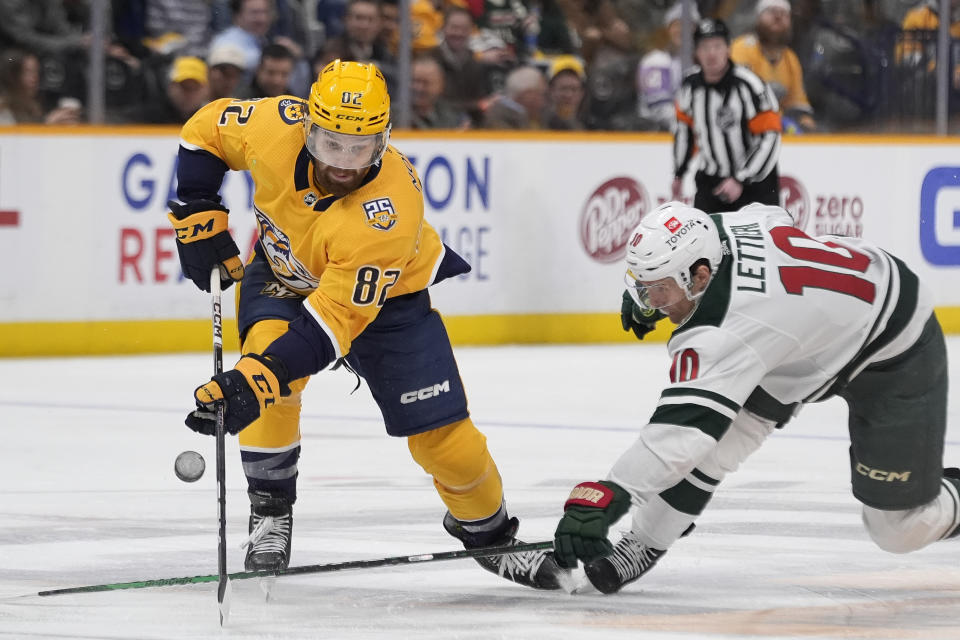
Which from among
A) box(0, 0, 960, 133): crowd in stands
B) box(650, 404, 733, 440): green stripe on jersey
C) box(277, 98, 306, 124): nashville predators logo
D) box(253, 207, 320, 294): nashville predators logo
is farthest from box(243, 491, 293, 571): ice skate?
box(0, 0, 960, 133): crowd in stands

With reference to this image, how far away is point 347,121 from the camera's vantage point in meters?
3.72

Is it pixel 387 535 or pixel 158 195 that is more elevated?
pixel 158 195

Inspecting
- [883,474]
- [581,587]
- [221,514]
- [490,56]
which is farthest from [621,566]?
[490,56]

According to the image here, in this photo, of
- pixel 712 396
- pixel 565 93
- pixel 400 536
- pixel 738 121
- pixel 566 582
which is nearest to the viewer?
pixel 712 396

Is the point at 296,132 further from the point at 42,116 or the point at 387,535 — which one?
the point at 42,116

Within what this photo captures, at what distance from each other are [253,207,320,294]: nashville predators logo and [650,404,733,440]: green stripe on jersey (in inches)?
38.4

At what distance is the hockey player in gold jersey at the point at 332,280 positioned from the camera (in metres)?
3.71

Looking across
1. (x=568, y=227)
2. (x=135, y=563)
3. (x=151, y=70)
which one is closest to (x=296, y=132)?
(x=135, y=563)

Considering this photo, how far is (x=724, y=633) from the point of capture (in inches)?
143

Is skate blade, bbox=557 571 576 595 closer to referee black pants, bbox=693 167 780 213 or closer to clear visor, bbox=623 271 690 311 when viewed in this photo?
clear visor, bbox=623 271 690 311

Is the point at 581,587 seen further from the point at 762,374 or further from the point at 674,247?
the point at 674,247

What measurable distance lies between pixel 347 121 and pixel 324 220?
234 millimetres

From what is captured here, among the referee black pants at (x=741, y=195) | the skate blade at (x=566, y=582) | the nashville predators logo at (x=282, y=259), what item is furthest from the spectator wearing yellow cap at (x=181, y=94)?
the skate blade at (x=566, y=582)

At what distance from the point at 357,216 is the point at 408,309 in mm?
367
